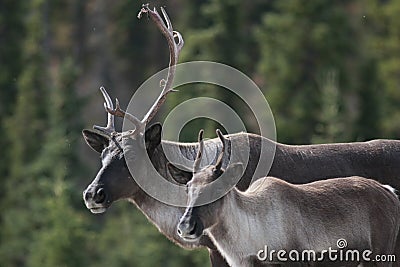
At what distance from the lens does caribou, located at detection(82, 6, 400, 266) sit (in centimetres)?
1226

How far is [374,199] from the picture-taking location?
38.6 ft

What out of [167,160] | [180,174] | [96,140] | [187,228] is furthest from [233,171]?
[96,140]

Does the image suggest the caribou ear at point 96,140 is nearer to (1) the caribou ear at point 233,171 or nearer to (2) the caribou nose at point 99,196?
(2) the caribou nose at point 99,196

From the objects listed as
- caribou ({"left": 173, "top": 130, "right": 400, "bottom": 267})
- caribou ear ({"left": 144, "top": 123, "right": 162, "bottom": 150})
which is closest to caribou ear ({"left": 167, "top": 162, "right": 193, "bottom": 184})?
caribou ({"left": 173, "top": 130, "right": 400, "bottom": 267})

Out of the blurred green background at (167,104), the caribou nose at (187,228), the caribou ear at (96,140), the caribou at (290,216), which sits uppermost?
the caribou ear at (96,140)

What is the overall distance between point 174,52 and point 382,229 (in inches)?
125

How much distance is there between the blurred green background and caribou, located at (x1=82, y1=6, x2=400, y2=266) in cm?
1516

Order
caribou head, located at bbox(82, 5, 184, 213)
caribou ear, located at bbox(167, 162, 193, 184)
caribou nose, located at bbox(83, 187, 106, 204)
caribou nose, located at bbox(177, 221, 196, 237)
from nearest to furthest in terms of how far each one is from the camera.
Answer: caribou nose, located at bbox(177, 221, 196, 237) < caribou ear, located at bbox(167, 162, 193, 184) < caribou nose, located at bbox(83, 187, 106, 204) < caribou head, located at bbox(82, 5, 184, 213)

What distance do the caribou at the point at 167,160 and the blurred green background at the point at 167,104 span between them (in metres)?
15.2

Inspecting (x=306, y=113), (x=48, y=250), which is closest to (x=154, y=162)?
(x=48, y=250)

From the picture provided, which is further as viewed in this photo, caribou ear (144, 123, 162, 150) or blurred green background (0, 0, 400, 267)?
blurred green background (0, 0, 400, 267)

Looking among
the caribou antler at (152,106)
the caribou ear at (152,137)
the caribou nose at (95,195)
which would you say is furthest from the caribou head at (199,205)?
the caribou antler at (152,106)

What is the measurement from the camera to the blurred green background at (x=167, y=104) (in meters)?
30.8

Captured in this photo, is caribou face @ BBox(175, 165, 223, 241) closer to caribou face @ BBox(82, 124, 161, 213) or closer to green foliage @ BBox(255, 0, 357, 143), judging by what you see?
caribou face @ BBox(82, 124, 161, 213)
